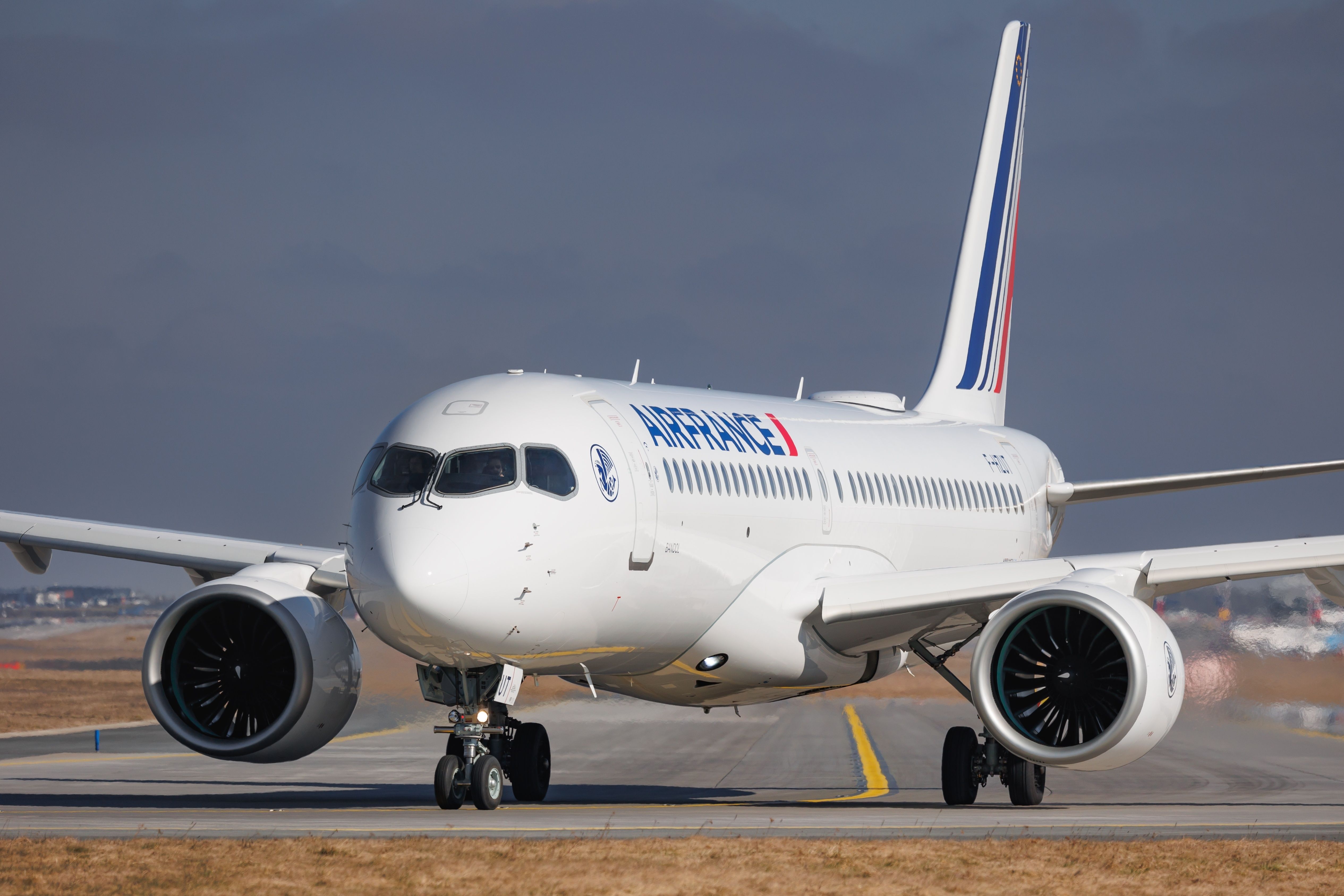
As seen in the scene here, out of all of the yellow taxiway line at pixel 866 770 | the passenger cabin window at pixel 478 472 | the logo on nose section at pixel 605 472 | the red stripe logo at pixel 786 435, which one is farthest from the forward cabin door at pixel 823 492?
the passenger cabin window at pixel 478 472

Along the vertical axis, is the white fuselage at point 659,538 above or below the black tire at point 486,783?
above

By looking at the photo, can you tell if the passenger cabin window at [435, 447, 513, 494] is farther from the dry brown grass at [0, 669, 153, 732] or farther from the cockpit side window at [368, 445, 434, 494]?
the dry brown grass at [0, 669, 153, 732]

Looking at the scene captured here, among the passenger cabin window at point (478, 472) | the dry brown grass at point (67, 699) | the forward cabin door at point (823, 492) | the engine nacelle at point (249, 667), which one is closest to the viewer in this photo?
the passenger cabin window at point (478, 472)

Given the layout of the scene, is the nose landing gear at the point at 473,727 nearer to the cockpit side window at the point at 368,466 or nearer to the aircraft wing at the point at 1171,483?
the cockpit side window at the point at 368,466

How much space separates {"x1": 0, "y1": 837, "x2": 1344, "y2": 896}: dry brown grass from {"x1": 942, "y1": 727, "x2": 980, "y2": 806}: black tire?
6611 mm

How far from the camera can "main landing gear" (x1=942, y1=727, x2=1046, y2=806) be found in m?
22.1

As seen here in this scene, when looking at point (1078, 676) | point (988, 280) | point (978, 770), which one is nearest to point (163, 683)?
point (978, 770)

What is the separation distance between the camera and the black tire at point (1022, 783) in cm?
2209

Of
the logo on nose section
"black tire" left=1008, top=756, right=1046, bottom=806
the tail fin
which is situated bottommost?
"black tire" left=1008, top=756, right=1046, bottom=806

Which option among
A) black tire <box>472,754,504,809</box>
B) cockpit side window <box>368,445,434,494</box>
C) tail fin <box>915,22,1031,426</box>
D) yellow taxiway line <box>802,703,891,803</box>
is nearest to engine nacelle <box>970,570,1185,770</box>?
yellow taxiway line <box>802,703,891,803</box>

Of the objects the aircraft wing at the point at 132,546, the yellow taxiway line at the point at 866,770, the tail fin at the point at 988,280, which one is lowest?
the yellow taxiway line at the point at 866,770

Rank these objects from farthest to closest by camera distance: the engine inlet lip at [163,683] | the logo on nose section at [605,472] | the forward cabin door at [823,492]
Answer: the forward cabin door at [823,492] < the engine inlet lip at [163,683] < the logo on nose section at [605,472]

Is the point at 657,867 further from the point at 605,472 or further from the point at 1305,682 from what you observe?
the point at 1305,682

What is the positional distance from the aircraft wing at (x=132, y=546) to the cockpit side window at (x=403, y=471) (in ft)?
A: 15.8
